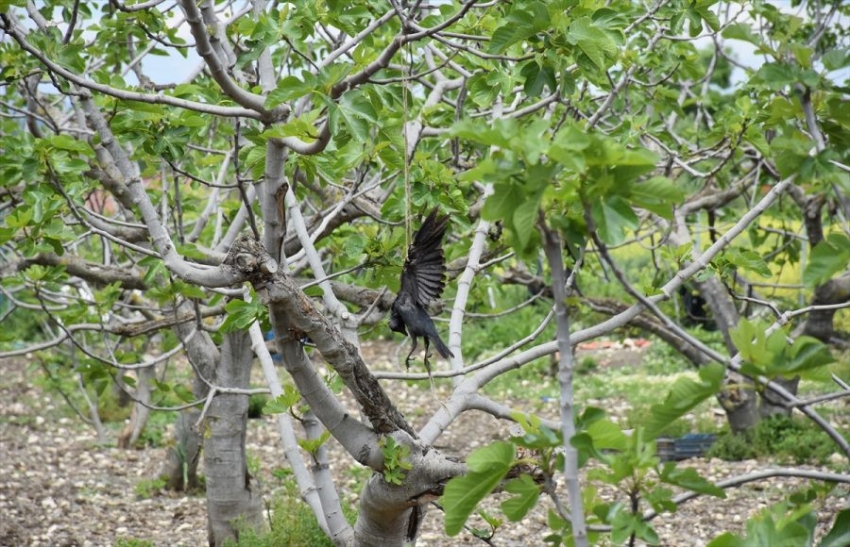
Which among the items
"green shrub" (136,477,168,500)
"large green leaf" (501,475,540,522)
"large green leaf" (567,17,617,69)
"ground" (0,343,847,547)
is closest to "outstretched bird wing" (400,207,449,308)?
"large green leaf" (567,17,617,69)

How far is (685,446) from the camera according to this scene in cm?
699

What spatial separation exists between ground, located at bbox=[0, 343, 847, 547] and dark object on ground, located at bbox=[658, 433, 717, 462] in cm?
18

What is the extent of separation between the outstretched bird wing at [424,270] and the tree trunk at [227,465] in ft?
7.26

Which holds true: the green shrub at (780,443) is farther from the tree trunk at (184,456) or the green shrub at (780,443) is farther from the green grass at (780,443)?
the tree trunk at (184,456)

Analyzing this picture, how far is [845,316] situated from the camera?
10445 millimetres

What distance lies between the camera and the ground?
17.2ft

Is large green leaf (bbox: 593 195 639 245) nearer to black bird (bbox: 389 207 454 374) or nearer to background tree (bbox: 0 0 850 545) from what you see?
background tree (bbox: 0 0 850 545)

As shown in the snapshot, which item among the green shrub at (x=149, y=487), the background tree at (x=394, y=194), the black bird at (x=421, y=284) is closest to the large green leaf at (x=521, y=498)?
the background tree at (x=394, y=194)

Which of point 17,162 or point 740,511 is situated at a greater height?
point 17,162

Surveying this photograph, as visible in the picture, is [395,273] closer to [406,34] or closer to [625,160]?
[406,34]

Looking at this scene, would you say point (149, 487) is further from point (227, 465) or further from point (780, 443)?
point (780, 443)

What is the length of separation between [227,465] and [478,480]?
3307 millimetres

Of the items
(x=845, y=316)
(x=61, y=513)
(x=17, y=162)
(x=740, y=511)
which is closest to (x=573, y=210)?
(x=17, y=162)

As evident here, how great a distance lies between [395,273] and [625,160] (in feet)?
4.97
